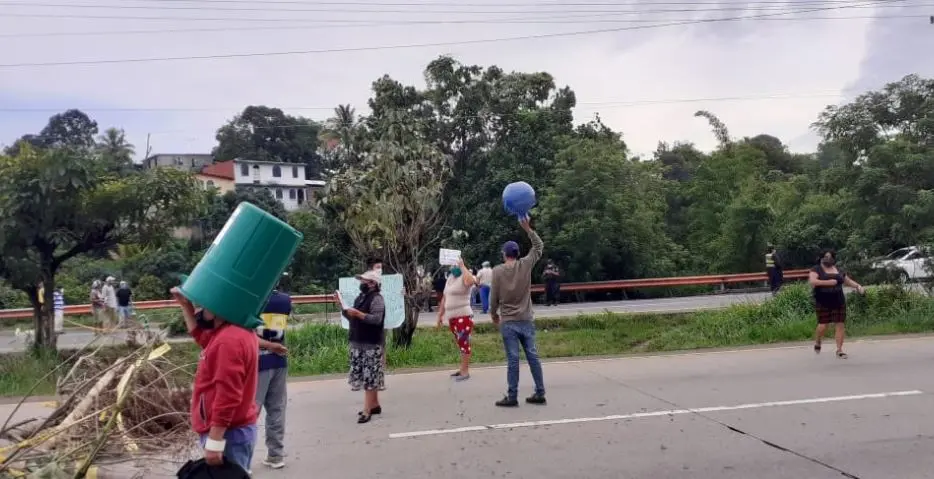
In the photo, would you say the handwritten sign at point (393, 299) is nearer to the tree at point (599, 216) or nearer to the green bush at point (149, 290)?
the tree at point (599, 216)

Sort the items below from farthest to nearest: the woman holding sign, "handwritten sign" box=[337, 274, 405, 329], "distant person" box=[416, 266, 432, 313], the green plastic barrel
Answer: "distant person" box=[416, 266, 432, 313], "handwritten sign" box=[337, 274, 405, 329], the woman holding sign, the green plastic barrel

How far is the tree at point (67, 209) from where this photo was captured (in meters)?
12.5

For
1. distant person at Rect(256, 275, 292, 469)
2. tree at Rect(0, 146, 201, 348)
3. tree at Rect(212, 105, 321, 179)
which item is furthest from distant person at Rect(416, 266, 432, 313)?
tree at Rect(212, 105, 321, 179)

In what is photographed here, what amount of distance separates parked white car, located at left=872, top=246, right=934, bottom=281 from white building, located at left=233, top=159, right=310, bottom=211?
49.0m

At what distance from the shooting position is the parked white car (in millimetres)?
16547

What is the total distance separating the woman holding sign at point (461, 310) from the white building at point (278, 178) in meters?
51.7

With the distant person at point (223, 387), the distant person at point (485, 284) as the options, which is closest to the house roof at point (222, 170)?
the distant person at point (485, 284)

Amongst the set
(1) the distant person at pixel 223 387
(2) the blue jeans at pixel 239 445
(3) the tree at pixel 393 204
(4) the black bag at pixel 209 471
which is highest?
(3) the tree at pixel 393 204

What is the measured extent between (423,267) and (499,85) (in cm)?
1848

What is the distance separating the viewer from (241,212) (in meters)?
4.02

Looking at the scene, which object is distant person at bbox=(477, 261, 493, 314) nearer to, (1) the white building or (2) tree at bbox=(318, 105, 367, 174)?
(2) tree at bbox=(318, 105, 367, 174)

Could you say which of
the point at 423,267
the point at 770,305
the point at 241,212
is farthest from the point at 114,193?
the point at 770,305

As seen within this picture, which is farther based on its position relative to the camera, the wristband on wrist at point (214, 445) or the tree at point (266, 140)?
the tree at point (266, 140)

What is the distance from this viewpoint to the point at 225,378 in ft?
13.2
